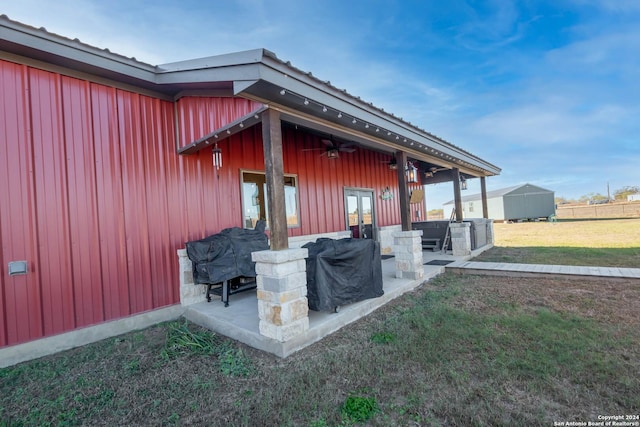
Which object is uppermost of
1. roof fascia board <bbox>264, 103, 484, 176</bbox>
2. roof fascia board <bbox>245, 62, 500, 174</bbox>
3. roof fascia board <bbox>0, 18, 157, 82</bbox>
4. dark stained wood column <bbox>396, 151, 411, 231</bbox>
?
roof fascia board <bbox>0, 18, 157, 82</bbox>

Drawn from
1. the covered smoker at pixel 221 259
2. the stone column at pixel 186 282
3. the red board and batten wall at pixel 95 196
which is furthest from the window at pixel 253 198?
the stone column at pixel 186 282

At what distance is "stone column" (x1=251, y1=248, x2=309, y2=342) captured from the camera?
9.00ft

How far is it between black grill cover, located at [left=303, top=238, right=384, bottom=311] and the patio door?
352 cm

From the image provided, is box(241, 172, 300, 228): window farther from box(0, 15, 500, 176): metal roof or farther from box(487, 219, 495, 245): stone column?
box(487, 219, 495, 245): stone column

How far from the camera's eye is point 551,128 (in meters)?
26.6

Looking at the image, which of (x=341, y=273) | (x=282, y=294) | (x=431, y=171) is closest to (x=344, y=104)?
(x=341, y=273)

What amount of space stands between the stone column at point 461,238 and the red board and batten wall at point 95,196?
226 inches

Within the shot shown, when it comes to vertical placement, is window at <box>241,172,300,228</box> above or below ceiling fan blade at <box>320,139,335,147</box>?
below

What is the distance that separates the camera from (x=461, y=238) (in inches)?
287

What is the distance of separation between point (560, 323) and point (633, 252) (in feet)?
20.9

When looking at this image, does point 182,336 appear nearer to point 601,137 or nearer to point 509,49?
point 509,49

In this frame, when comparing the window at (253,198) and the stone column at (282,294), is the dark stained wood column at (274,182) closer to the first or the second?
the stone column at (282,294)

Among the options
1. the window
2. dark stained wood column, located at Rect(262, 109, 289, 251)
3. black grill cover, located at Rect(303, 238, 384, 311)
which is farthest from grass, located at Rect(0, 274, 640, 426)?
the window

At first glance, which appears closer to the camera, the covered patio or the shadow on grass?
the covered patio
